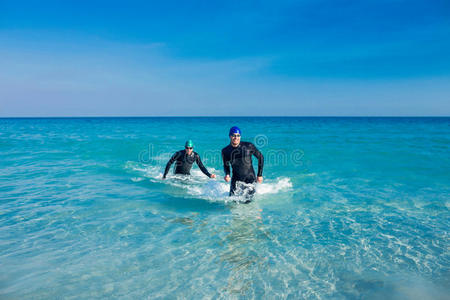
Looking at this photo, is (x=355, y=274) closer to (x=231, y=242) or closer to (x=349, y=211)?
(x=231, y=242)

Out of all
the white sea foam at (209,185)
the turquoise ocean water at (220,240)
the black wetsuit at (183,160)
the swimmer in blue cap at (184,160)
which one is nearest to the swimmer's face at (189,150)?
the swimmer in blue cap at (184,160)

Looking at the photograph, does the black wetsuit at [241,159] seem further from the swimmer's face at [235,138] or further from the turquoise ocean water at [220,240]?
the turquoise ocean water at [220,240]

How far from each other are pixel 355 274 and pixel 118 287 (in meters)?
3.59

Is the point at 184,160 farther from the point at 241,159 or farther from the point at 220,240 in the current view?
the point at 220,240

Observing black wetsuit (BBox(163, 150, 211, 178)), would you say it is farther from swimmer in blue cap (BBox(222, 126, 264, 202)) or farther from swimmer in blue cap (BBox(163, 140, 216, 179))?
swimmer in blue cap (BBox(222, 126, 264, 202))

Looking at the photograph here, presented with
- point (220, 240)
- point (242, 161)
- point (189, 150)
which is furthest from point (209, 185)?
point (220, 240)

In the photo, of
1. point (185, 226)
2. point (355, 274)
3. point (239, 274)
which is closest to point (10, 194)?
point (185, 226)

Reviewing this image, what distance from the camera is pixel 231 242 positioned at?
527 cm

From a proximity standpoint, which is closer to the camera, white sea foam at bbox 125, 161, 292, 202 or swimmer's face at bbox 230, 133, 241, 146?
swimmer's face at bbox 230, 133, 241, 146

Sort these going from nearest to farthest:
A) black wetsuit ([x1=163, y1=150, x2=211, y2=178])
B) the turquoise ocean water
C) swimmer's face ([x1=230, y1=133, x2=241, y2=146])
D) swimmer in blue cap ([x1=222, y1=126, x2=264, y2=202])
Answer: the turquoise ocean water → swimmer's face ([x1=230, y1=133, x2=241, y2=146]) → swimmer in blue cap ([x1=222, y1=126, x2=264, y2=202]) → black wetsuit ([x1=163, y1=150, x2=211, y2=178])

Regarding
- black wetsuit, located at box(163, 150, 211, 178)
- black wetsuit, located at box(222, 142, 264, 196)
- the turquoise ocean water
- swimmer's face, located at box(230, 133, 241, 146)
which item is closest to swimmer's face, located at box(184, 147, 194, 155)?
black wetsuit, located at box(163, 150, 211, 178)

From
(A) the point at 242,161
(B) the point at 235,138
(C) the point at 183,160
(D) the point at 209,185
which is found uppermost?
(B) the point at 235,138

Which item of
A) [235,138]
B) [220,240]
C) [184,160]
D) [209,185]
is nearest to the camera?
[220,240]

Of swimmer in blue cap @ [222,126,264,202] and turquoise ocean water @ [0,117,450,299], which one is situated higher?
swimmer in blue cap @ [222,126,264,202]
